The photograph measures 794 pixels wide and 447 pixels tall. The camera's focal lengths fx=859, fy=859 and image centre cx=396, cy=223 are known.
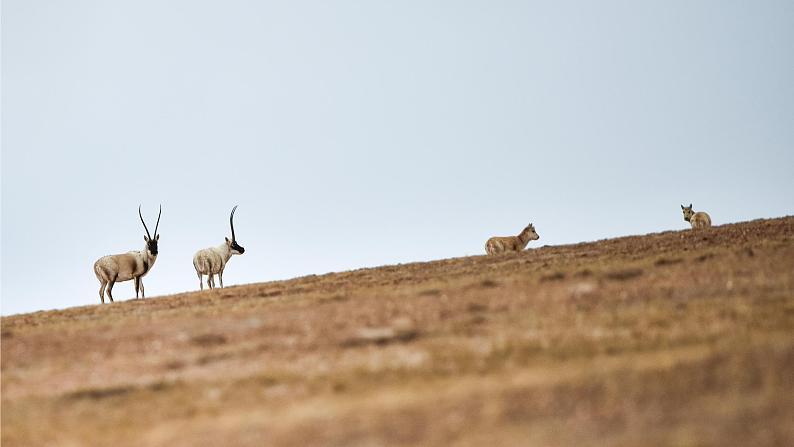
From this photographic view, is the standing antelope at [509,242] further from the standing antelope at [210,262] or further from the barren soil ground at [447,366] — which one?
the barren soil ground at [447,366]

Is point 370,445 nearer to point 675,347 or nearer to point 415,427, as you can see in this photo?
point 415,427

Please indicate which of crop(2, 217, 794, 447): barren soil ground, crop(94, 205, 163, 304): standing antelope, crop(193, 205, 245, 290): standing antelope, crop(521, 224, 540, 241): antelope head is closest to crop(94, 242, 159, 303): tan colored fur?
crop(94, 205, 163, 304): standing antelope

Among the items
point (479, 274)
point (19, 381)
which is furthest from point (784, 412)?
point (479, 274)

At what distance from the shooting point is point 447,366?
37.6 ft

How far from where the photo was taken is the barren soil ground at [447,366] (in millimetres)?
8766

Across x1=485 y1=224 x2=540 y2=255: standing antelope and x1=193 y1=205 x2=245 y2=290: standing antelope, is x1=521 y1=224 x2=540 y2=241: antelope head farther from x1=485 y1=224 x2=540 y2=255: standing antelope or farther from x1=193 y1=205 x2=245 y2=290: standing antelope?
x1=193 y1=205 x2=245 y2=290: standing antelope

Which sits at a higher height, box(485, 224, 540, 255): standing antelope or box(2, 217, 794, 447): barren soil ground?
box(485, 224, 540, 255): standing antelope

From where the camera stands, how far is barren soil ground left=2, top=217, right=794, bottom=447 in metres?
8.77

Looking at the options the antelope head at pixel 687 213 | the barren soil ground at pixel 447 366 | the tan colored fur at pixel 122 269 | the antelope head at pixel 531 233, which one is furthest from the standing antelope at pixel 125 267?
the antelope head at pixel 687 213

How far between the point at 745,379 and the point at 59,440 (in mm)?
7998

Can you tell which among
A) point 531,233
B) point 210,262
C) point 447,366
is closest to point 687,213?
point 531,233

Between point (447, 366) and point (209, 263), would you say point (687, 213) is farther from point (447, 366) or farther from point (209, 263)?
point (447, 366)

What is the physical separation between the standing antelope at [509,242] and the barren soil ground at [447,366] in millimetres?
22787

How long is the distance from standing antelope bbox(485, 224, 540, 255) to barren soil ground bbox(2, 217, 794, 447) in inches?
897
